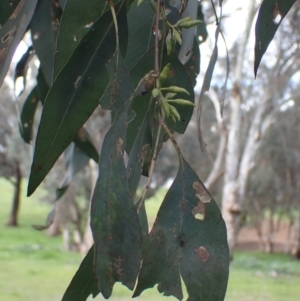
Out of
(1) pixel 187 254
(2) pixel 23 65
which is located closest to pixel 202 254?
(1) pixel 187 254

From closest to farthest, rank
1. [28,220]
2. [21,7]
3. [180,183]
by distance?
[180,183]
[21,7]
[28,220]

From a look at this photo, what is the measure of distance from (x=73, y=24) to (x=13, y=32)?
0.08 metres

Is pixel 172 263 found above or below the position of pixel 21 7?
below

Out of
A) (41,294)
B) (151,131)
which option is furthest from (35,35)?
(41,294)

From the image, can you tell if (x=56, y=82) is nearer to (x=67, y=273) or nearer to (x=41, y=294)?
(x=41, y=294)

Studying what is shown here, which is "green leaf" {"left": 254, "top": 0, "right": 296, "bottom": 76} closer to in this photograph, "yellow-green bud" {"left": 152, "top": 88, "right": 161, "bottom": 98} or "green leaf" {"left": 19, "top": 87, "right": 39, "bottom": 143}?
"yellow-green bud" {"left": 152, "top": 88, "right": 161, "bottom": 98}

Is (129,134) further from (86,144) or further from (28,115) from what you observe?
(28,115)

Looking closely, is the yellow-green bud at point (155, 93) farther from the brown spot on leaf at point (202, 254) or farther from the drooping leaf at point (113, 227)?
the brown spot on leaf at point (202, 254)

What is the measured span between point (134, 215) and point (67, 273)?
7.41 meters

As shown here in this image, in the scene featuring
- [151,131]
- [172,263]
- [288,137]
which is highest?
[288,137]

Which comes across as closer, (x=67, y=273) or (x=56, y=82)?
(x=56, y=82)

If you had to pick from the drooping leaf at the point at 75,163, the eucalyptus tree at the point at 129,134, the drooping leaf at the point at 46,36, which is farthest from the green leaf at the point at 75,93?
the drooping leaf at the point at 75,163

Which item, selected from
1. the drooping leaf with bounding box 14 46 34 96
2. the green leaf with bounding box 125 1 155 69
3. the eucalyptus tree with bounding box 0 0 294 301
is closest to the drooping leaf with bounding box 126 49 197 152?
the eucalyptus tree with bounding box 0 0 294 301

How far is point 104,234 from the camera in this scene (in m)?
0.52
